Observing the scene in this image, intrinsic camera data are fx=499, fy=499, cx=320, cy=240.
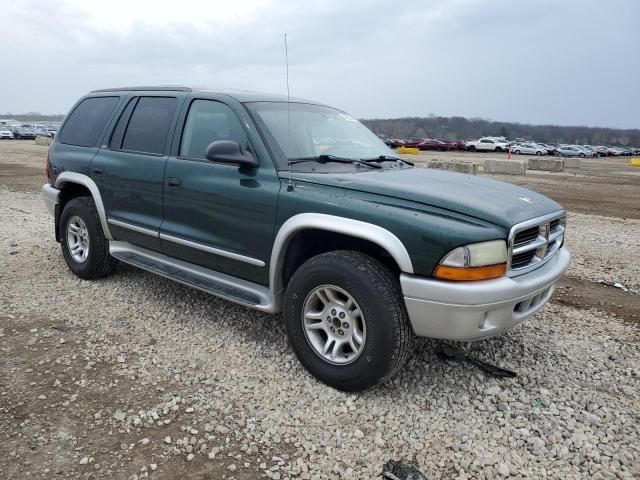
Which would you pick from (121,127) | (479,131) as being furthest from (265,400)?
(479,131)

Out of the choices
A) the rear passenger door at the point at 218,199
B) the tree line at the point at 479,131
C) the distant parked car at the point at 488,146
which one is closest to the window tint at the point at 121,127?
the rear passenger door at the point at 218,199

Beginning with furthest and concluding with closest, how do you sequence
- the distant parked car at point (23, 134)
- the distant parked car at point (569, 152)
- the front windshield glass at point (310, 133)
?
1. the distant parked car at point (569, 152)
2. the distant parked car at point (23, 134)
3. the front windshield glass at point (310, 133)

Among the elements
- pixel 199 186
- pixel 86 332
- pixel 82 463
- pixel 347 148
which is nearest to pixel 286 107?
pixel 347 148

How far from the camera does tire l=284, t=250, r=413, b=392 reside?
2.88 metres

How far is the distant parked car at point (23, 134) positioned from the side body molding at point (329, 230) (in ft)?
184

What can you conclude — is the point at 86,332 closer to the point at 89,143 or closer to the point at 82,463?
the point at 82,463

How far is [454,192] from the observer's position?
10.2 feet

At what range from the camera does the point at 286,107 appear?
403cm

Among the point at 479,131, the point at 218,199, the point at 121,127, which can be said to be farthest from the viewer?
the point at 479,131

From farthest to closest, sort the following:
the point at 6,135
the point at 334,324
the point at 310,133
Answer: the point at 6,135 < the point at 310,133 < the point at 334,324

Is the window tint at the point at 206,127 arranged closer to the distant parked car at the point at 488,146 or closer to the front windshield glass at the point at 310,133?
the front windshield glass at the point at 310,133

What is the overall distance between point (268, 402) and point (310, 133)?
2030 millimetres

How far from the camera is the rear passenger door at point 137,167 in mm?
4148

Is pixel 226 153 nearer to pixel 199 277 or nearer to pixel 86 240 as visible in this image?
pixel 199 277
